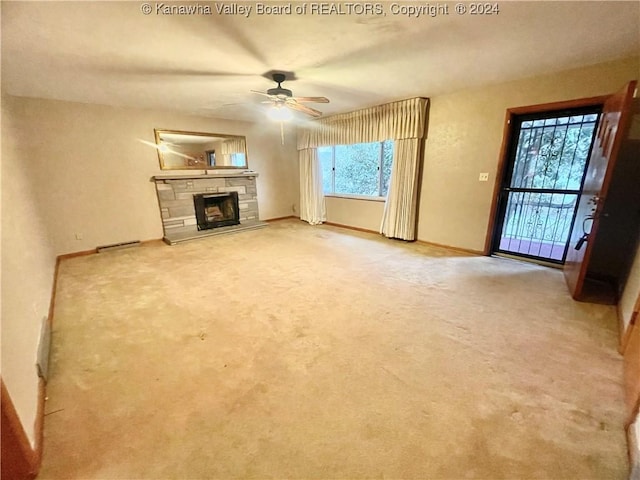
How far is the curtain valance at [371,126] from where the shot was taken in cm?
394

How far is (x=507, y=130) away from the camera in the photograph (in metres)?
3.26

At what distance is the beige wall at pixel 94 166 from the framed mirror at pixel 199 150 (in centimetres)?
12

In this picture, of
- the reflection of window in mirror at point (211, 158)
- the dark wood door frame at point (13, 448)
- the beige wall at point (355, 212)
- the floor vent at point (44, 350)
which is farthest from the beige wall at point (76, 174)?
the beige wall at point (355, 212)

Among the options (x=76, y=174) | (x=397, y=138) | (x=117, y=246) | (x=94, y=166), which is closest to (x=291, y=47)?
(x=397, y=138)

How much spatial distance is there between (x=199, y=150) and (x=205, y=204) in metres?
0.98

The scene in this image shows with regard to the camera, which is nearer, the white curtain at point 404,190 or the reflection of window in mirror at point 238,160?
the white curtain at point 404,190

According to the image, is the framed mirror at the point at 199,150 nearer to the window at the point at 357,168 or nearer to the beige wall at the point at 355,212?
the window at the point at 357,168

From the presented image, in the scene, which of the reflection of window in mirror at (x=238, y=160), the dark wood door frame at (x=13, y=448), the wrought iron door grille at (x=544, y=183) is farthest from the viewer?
the reflection of window in mirror at (x=238, y=160)

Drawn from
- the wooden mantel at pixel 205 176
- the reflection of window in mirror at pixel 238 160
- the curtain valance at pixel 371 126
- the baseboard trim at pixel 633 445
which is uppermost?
the curtain valance at pixel 371 126

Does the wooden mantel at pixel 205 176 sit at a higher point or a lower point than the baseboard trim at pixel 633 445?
higher

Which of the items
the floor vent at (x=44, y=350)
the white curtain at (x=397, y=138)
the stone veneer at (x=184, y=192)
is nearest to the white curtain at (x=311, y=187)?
the white curtain at (x=397, y=138)

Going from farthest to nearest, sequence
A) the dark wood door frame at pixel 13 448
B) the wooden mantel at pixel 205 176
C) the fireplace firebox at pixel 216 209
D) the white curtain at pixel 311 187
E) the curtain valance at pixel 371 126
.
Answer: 1. the white curtain at pixel 311 187
2. the fireplace firebox at pixel 216 209
3. the wooden mantel at pixel 205 176
4. the curtain valance at pixel 371 126
5. the dark wood door frame at pixel 13 448

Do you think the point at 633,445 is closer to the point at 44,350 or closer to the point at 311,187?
the point at 44,350

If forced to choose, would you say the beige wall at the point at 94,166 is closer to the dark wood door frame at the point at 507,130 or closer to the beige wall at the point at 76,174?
the beige wall at the point at 76,174
